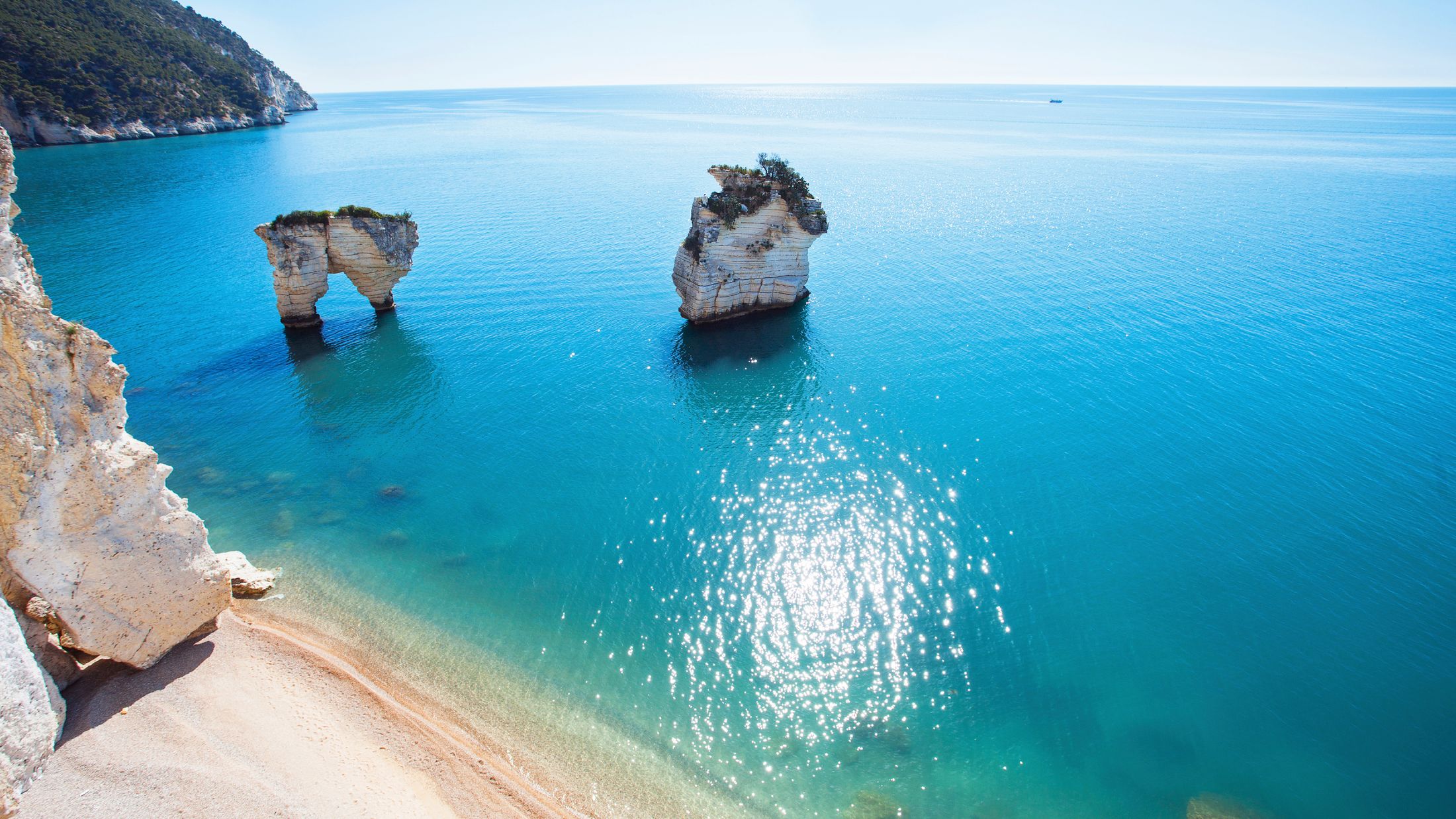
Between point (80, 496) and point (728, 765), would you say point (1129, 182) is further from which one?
point (80, 496)

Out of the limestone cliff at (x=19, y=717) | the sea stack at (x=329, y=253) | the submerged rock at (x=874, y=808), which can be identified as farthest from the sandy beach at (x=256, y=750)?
the sea stack at (x=329, y=253)

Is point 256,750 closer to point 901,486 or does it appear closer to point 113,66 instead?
point 901,486

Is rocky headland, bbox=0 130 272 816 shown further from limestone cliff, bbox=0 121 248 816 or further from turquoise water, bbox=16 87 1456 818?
turquoise water, bbox=16 87 1456 818

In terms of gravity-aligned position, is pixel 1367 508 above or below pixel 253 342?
below

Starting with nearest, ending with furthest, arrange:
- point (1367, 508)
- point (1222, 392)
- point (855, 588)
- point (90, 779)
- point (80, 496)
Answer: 1. point (90, 779)
2. point (80, 496)
3. point (855, 588)
4. point (1367, 508)
5. point (1222, 392)

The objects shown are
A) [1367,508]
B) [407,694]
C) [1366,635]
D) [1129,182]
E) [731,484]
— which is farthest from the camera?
[1129,182]

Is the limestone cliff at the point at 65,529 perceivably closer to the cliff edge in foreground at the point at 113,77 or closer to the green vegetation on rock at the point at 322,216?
the green vegetation on rock at the point at 322,216

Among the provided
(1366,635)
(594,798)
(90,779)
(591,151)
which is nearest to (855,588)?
(594,798)
